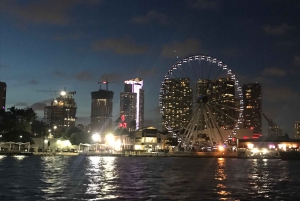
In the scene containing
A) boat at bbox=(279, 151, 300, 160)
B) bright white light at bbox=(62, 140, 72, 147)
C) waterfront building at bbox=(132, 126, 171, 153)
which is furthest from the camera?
waterfront building at bbox=(132, 126, 171, 153)

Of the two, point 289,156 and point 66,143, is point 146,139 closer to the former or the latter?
point 66,143

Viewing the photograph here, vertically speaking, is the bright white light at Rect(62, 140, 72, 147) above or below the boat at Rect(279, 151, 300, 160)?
above

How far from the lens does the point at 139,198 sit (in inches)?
1289

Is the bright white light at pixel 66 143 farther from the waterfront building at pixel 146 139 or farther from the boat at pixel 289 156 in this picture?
the boat at pixel 289 156

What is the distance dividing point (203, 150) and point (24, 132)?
70267mm

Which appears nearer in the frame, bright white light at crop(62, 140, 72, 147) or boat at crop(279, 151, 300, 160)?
boat at crop(279, 151, 300, 160)

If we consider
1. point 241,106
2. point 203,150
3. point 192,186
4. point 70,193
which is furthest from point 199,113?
point 70,193

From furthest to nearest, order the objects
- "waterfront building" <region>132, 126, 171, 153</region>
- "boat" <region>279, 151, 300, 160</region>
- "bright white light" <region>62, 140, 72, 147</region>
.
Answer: "waterfront building" <region>132, 126, 171, 153</region>, "bright white light" <region>62, 140, 72, 147</region>, "boat" <region>279, 151, 300, 160</region>

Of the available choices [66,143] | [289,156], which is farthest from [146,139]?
[289,156]

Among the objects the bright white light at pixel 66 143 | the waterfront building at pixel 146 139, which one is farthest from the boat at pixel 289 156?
the bright white light at pixel 66 143

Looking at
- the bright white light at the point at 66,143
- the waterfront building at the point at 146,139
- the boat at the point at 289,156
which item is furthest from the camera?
the waterfront building at the point at 146,139

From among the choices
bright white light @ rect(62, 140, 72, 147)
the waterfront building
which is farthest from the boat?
A: bright white light @ rect(62, 140, 72, 147)

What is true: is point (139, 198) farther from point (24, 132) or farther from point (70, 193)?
point (24, 132)

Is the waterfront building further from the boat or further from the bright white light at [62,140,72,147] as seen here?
the boat
